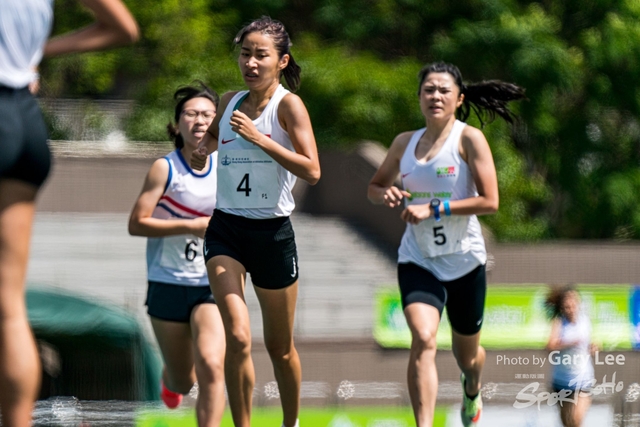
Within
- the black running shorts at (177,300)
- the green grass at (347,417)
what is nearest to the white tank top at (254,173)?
the black running shorts at (177,300)

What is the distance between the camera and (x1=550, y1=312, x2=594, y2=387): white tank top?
32.5 ft

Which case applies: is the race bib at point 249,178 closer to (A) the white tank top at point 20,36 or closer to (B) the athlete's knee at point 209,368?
(B) the athlete's knee at point 209,368

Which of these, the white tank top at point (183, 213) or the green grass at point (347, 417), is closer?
the white tank top at point (183, 213)

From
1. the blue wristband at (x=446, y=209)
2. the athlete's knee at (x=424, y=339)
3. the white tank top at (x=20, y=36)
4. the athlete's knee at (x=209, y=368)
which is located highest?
the white tank top at (x=20, y=36)

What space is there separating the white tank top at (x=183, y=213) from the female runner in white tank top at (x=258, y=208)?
0.84 metres

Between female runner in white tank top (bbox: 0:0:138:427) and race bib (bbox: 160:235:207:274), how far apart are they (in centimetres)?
304

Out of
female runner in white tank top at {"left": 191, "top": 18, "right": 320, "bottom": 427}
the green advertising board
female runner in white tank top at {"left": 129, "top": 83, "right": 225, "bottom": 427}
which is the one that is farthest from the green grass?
female runner in white tank top at {"left": 191, "top": 18, "right": 320, "bottom": 427}

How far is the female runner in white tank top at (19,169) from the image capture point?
10.9 feet

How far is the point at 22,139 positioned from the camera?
3.32 m

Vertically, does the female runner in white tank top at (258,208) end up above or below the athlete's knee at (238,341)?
above

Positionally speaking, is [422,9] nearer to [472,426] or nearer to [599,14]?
[599,14]

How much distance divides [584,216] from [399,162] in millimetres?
17389

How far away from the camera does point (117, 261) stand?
16906 mm

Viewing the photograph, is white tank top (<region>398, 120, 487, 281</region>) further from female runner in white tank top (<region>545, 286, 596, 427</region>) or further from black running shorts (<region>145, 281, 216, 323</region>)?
female runner in white tank top (<region>545, 286, 596, 427</region>)
